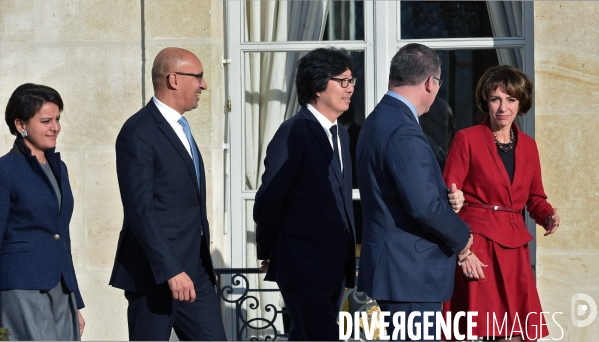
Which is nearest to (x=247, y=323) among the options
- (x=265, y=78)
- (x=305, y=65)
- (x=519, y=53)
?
(x=265, y=78)

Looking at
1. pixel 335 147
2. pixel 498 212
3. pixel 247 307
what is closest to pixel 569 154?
pixel 498 212

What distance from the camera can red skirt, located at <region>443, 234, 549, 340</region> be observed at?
4.60m

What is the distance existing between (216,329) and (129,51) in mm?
2299

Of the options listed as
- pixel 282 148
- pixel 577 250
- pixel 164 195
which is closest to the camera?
pixel 164 195

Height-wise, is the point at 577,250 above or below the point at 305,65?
below

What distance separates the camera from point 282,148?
4.35 metres

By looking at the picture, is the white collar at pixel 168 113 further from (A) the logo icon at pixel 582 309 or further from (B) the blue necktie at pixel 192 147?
(A) the logo icon at pixel 582 309

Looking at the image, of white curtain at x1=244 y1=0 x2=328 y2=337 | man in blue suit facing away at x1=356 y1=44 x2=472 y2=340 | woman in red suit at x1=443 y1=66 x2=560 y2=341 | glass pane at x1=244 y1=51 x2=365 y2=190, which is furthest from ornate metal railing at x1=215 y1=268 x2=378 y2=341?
man in blue suit facing away at x1=356 y1=44 x2=472 y2=340

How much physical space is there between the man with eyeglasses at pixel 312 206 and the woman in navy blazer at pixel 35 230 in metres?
0.91

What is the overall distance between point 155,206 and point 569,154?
260 centimetres

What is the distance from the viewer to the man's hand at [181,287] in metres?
3.92

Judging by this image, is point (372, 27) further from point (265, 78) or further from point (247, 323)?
point (247, 323)

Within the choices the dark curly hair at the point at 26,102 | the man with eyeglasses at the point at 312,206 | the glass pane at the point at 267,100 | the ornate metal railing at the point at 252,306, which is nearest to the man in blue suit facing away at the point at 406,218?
the man with eyeglasses at the point at 312,206

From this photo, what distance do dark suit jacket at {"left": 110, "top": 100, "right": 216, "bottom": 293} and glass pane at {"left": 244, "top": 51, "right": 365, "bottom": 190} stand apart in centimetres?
195
